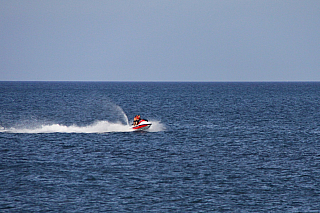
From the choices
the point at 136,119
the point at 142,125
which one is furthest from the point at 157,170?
the point at 142,125

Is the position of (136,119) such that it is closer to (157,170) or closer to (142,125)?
(142,125)

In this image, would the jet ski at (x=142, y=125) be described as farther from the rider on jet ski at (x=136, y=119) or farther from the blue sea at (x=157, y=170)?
the blue sea at (x=157, y=170)

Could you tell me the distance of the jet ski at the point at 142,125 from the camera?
55419mm

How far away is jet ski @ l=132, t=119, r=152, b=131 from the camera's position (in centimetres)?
5542

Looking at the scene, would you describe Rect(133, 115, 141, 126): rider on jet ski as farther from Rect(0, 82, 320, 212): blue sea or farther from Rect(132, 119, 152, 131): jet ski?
Rect(0, 82, 320, 212): blue sea

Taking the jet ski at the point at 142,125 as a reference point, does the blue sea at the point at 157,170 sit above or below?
below

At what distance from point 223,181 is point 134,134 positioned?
80.7 ft

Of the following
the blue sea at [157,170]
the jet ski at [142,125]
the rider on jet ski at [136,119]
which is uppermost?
the rider on jet ski at [136,119]

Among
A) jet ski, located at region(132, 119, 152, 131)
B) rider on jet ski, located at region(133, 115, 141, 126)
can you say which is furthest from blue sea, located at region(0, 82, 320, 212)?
rider on jet ski, located at region(133, 115, 141, 126)

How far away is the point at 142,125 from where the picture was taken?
183ft

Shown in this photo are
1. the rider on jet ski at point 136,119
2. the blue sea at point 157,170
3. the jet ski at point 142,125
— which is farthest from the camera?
Answer: the jet ski at point 142,125

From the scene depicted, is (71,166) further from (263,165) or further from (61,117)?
(61,117)

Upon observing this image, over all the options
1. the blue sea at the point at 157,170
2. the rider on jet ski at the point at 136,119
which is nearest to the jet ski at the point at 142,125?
the rider on jet ski at the point at 136,119

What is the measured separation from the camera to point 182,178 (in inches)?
1328
